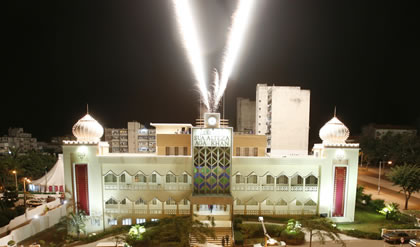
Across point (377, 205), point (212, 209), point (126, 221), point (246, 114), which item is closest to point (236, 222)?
point (212, 209)

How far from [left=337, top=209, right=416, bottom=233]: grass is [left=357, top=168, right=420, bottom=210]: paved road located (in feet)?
21.6

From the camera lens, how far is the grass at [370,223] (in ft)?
72.6

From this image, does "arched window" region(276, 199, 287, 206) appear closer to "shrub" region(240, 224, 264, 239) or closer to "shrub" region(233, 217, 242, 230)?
"shrub" region(240, 224, 264, 239)

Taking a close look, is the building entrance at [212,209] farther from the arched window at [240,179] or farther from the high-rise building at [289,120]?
the high-rise building at [289,120]

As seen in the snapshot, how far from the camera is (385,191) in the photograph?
34.5 metres

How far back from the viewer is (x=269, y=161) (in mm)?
23781

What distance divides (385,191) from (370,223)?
14.4 meters

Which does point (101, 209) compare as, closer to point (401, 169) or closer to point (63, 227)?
point (63, 227)

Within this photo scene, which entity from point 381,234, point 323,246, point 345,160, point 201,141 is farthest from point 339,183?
point 201,141

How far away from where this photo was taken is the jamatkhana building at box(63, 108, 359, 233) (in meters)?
23.1

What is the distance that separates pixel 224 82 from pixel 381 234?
20.7 meters

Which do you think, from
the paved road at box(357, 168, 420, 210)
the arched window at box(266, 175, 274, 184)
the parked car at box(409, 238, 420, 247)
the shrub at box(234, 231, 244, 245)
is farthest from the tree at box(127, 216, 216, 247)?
the paved road at box(357, 168, 420, 210)

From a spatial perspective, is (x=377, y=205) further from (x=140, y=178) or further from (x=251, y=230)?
(x=140, y=178)

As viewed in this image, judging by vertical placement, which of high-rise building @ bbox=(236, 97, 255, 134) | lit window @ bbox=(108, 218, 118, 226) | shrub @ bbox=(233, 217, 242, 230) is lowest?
lit window @ bbox=(108, 218, 118, 226)
